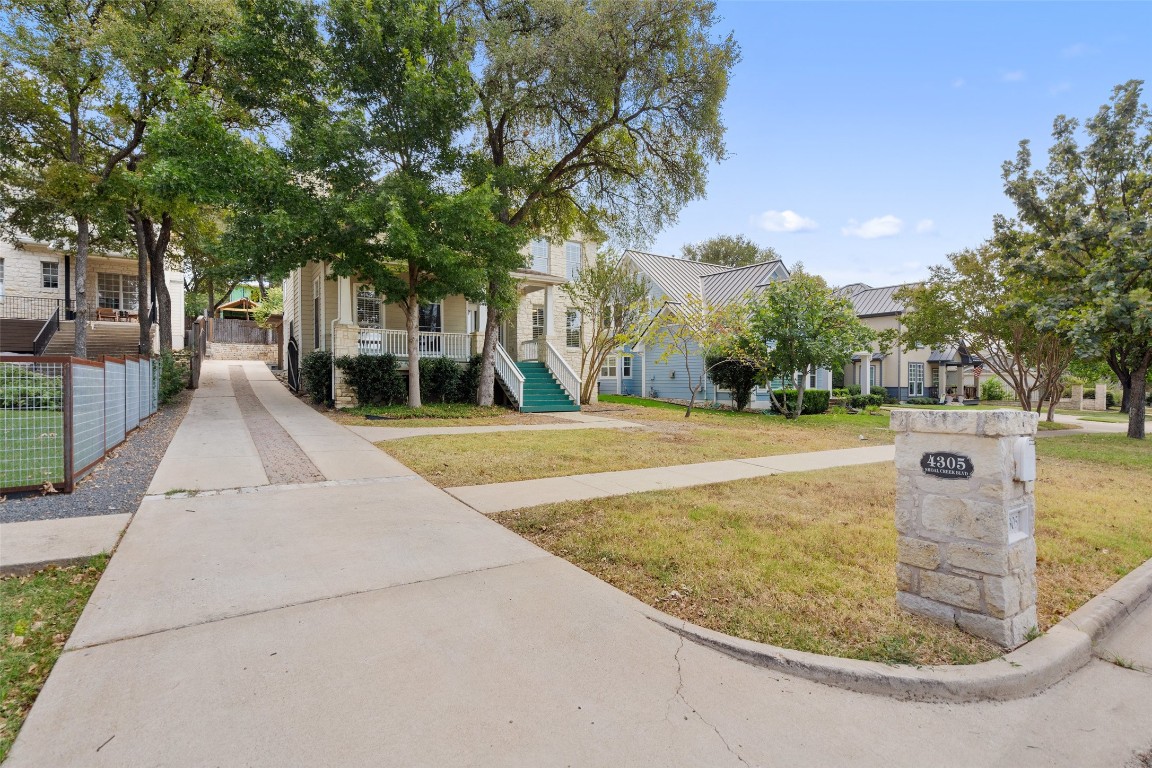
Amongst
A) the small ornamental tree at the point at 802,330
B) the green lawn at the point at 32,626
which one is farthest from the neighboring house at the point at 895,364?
the green lawn at the point at 32,626

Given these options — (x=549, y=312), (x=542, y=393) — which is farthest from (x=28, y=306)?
(x=542, y=393)

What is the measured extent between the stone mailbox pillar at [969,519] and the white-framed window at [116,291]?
2974cm

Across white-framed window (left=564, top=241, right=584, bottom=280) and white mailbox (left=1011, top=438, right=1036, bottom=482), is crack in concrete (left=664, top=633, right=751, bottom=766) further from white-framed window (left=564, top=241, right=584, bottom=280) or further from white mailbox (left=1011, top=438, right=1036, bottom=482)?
white-framed window (left=564, top=241, right=584, bottom=280)

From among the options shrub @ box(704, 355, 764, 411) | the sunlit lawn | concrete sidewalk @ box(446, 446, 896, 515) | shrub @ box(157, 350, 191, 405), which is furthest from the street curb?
shrub @ box(704, 355, 764, 411)

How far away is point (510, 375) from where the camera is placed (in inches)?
631

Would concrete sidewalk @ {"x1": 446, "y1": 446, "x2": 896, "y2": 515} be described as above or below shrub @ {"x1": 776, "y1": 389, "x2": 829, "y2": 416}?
below

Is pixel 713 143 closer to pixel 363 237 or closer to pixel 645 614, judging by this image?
pixel 363 237

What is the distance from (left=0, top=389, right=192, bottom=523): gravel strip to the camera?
15.7 ft

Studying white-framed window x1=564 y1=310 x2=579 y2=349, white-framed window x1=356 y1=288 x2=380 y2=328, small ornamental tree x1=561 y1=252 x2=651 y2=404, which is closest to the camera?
white-framed window x1=356 y1=288 x2=380 y2=328

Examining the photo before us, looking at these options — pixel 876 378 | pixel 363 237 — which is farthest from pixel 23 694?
pixel 876 378

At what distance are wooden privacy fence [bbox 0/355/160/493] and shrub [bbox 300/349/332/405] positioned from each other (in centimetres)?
520

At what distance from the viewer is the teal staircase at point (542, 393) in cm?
1599

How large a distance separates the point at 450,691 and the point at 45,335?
22859 millimetres

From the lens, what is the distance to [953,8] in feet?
29.3
